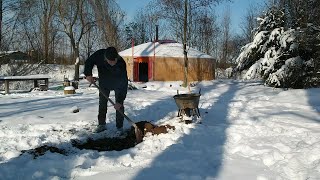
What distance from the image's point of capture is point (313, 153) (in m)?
4.57

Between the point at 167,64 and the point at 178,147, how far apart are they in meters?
17.8

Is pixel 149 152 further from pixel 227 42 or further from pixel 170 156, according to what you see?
pixel 227 42

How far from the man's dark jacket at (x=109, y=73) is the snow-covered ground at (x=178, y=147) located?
0.75 meters

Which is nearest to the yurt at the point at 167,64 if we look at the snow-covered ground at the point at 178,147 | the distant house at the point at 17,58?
the distant house at the point at 17,58

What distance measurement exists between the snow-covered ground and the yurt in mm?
14194

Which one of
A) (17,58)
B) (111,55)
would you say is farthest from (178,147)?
(17,58)

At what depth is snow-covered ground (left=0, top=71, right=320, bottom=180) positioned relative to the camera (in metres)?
4.02

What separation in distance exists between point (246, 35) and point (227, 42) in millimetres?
3848

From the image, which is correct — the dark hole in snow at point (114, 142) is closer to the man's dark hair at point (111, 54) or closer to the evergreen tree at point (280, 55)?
the man's dark hair at point (111, 54)

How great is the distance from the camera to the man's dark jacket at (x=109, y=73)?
621 cm

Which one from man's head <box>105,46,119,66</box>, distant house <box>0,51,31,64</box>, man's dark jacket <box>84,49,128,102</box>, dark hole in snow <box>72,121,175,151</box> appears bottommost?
dark hole in snow <box>72,121,175,151</box>

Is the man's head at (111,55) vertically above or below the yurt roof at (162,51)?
below

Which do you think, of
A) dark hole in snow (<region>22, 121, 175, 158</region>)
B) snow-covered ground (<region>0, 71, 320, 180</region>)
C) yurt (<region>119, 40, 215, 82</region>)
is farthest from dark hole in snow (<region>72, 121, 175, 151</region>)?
yurt (<region>119, 40, 215, 82</region>)

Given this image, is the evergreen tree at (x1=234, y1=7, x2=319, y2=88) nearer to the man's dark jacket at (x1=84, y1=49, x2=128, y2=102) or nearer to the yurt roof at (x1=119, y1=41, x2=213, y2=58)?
the yurt roof at (x1=119, y1=41, x2=213, y2=58)
